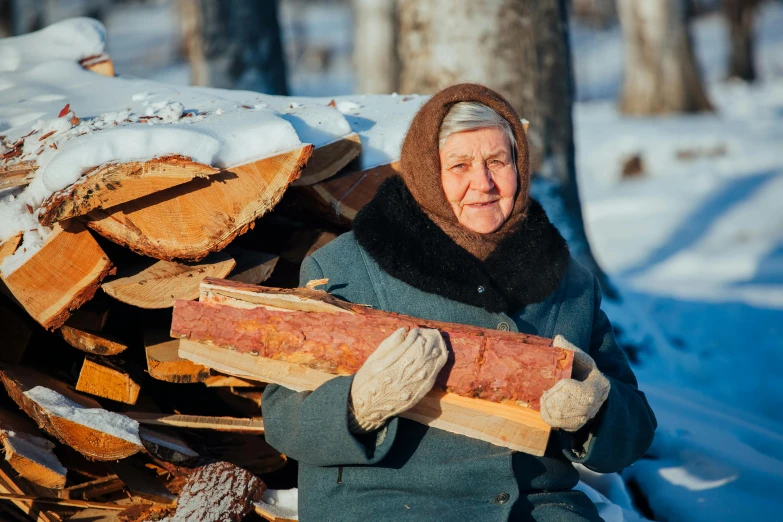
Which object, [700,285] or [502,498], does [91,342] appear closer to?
[502,498]

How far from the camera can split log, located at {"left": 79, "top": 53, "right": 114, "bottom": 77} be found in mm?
3570

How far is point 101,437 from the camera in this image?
2316 millimetres

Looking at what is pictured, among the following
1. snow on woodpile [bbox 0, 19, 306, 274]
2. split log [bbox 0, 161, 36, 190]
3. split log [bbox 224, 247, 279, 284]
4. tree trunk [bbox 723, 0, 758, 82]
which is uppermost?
snow on woodpile [bbox 0, 19, 306, 274]

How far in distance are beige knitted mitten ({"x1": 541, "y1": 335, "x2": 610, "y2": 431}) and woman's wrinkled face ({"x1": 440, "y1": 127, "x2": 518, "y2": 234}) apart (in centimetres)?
58

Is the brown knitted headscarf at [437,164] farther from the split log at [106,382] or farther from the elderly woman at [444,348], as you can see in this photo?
the split log at [106,382]

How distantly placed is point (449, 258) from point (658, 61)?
41.6 feet

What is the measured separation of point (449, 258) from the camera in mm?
2404

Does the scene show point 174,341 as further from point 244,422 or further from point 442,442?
point 442,442

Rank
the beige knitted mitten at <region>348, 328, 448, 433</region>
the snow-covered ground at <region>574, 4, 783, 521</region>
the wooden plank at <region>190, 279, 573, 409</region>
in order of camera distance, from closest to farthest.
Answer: the beige knitted mitten at <region>348, 328, 448, 433</region> < the wooden plank at <region>190, 279, 573, 409</region> < the snow-covered ground at <region>574, 4, 783, 521</region>

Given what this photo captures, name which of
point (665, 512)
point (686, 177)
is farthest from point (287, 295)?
point (686, 177)

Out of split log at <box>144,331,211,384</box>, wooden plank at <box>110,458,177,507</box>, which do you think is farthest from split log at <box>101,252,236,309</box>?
wooden plank at <box>110,458,177,507</box>

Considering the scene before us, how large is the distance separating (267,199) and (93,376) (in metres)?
0.85

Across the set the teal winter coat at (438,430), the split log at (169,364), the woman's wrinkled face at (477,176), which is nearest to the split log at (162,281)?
the split log at (169,364)

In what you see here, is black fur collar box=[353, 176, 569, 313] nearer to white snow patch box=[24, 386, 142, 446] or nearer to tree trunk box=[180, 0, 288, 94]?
white snow patch box=[24, 386, 142, 446]
